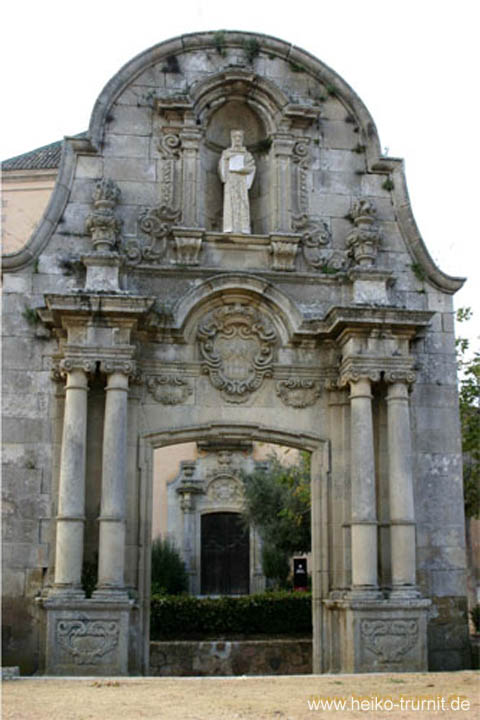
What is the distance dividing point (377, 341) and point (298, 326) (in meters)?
0.99

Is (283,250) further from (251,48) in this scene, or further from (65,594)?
(65,594)

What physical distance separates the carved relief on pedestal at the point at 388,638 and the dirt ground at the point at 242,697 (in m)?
0.84

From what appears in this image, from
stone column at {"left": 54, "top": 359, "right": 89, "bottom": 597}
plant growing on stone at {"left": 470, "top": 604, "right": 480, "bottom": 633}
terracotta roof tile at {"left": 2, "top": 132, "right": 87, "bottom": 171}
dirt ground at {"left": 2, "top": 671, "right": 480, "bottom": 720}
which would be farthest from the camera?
terracotta roof tile at {"left": 2, "top": 132, "right": 87, "bottom": 171}

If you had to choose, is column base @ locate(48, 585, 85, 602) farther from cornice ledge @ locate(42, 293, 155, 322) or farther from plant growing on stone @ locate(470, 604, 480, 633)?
plant growing on stone @ locate(470, 604, 480, 633)

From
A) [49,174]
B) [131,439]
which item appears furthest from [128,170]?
[49,174]

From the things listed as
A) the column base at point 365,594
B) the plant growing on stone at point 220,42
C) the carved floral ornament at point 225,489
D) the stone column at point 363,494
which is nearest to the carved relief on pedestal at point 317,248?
the stone column at point 363,494

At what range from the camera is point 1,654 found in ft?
35.1

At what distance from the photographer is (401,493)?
435 inches

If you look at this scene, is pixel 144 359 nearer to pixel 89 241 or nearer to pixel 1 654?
pixel 89 241

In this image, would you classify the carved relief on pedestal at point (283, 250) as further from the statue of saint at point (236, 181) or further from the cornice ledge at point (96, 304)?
the cornice ledge at point (96, 304)

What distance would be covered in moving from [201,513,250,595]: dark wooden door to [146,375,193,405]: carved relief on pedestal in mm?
14757

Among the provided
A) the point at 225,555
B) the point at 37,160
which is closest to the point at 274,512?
the point at 225,555

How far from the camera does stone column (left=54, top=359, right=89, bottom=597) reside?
10.4 meters

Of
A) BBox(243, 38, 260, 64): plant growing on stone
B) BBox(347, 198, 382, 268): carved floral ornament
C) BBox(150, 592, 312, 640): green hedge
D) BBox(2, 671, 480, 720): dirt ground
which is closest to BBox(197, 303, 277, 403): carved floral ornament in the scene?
BBox(347, 198, 382, 268): carved floral ornament
